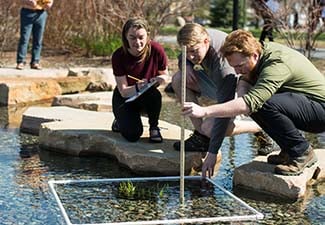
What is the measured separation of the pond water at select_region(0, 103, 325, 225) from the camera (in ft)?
12.8

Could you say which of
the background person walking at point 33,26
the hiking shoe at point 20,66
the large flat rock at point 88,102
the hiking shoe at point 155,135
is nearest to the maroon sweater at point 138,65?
the hiking shoe at point 155,135

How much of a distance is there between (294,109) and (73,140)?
1.77 meters

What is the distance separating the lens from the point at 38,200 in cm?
415

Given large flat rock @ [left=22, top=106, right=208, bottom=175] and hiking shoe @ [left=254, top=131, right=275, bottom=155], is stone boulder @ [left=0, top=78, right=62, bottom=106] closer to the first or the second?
large flat rock @ [left=22, top=106, right=208, bottom=175]

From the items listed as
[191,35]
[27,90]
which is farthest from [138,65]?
[27,90]

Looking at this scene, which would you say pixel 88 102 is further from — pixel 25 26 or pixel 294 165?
pixel 294 165

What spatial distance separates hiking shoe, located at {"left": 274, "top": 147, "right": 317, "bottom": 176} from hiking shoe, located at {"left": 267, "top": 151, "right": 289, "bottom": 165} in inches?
2.2

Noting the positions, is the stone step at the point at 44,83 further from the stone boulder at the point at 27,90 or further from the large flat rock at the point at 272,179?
the large flat rock at the point at 272,179

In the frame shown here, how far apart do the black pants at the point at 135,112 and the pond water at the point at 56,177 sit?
0.79ft

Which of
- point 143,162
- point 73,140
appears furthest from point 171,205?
point 73,140

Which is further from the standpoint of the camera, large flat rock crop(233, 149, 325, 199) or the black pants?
the black pants

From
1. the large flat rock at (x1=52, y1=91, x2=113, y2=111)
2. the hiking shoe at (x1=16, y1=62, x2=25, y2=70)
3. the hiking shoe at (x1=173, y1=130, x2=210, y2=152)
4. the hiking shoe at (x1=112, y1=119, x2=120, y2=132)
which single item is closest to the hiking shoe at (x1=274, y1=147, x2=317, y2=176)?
the hiking shoe at (x1=173, y1=130, x2=210, y2=152)

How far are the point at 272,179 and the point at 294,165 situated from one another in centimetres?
15

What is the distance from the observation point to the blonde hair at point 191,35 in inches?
166
